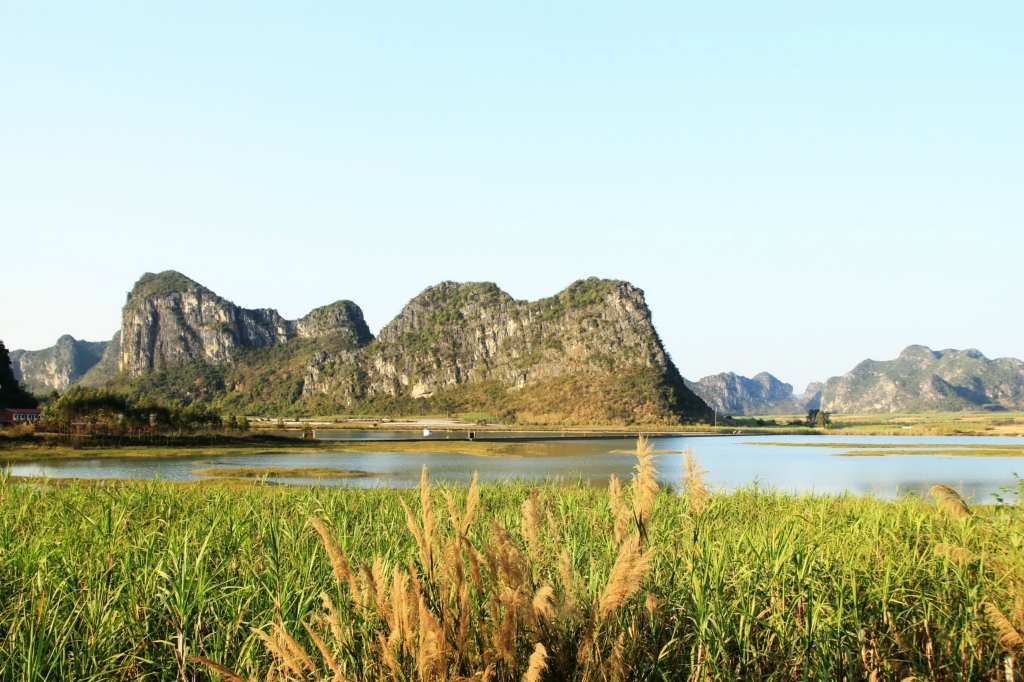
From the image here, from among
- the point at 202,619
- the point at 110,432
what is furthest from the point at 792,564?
the point at 110,432

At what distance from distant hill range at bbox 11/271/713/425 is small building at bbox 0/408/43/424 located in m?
68.6

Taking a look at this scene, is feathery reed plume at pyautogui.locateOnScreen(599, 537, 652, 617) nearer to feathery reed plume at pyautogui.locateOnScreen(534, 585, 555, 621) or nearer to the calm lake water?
feathery reed plume at pyautogui.locateOnScreen(534, 585, 555, 621)

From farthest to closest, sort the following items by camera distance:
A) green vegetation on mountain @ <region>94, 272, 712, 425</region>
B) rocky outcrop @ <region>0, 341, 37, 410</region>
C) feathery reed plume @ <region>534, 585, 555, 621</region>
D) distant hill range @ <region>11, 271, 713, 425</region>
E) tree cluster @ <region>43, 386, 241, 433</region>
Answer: distant hill range @ <region>11, 271, 713, 425</region> → green vegetation on mountain @ <region>94, 272, 712, 425</region> → rocky outcrop @ <region>0, 341, 37, 410</region> → tree cluster @ <region>43, 386, 241, 433</region> → feathery reed plume @ <region>534, 585, 555, 621</region>

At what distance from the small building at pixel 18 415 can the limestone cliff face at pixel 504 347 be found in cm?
7969

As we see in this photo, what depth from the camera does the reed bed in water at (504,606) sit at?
2613 mm

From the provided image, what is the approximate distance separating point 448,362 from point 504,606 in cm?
16392

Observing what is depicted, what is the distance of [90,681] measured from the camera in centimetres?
343

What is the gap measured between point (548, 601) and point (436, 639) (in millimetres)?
483

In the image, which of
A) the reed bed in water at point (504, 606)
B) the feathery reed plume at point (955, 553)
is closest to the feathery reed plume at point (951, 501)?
the reed bed in water at point (504, 606)

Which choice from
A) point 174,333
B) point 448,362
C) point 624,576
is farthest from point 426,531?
point 174,333

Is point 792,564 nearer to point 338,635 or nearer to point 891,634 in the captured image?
point 891,634

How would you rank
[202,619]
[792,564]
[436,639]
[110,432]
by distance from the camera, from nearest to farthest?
[436,639] → [202,619] → [792,564] → [110,432]

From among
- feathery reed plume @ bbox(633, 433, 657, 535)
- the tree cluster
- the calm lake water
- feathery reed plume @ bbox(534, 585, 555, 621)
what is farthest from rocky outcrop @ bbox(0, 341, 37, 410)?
feathery reed plume @ bbox(534, 585, 555, 621)

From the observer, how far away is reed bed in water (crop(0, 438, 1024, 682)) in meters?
2.61
